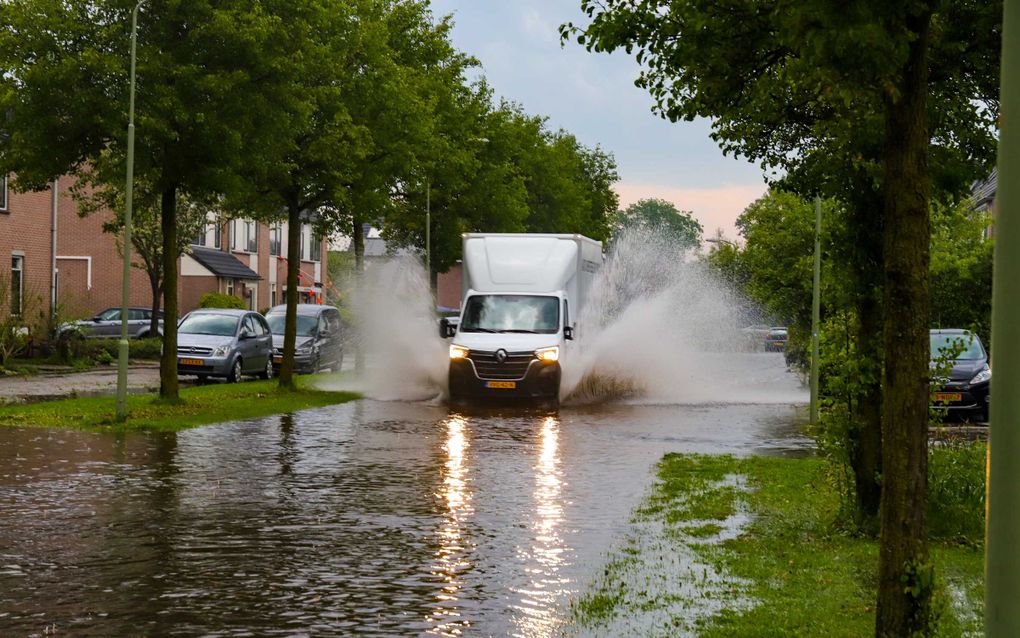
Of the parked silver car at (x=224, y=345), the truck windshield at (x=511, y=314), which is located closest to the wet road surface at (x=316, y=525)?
the truck windshield at (x=511, y=314)

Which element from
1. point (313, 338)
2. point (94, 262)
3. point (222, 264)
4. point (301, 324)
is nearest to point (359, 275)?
point (313, 338)

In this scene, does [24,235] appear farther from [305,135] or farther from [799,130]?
[799,130]

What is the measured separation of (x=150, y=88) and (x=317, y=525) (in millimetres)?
11729

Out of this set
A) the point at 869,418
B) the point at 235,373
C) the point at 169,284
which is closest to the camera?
the point at 869,418

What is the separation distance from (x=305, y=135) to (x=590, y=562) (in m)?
18.9

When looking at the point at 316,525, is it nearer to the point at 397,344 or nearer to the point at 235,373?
the point at 397,344

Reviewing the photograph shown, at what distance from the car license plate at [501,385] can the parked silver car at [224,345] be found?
8.95 meters

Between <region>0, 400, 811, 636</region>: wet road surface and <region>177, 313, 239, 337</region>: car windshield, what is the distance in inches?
509

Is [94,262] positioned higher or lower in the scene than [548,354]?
higher

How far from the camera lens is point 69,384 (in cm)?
2947

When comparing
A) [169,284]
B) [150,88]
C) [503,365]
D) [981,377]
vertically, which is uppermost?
[150,88]

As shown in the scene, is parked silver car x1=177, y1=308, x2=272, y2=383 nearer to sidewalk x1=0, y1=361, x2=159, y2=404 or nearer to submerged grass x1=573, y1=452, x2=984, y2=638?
sidewalk x1=0, y1=361, x2=159, y2=404

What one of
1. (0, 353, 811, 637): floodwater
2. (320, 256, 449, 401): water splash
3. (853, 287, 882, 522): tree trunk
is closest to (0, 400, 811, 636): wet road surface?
(0, 353, 811, 637): floodwater

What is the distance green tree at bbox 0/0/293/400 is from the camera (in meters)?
20.8
